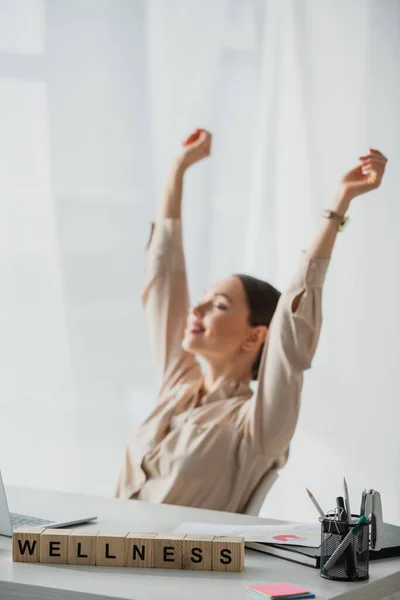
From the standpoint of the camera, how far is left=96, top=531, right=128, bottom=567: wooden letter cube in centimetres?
120

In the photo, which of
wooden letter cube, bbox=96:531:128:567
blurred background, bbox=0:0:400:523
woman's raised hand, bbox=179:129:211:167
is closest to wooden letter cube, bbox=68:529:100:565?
wooden letter cube, bbox=96:531:128:567

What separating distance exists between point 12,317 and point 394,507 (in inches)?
67.1

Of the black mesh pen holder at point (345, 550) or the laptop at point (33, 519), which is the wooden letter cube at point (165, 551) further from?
the laptop at point (33, 519)

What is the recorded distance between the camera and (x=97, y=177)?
3430 millimetres

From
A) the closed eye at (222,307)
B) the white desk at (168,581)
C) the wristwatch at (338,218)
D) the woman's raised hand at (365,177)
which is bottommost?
the white desk at (168,581)

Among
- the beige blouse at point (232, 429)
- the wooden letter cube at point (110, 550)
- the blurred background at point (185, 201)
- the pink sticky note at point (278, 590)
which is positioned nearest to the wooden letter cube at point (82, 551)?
the wooden letter cube at point (110, 550)

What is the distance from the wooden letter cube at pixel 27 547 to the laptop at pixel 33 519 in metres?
0.17

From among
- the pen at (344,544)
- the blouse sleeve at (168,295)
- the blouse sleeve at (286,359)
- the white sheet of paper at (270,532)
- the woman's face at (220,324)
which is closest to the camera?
the pen at (344,544)

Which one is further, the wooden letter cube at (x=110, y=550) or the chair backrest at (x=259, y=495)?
the chair backrest at (x=259, y=495)

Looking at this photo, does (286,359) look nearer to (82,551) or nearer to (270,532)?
(270,532)

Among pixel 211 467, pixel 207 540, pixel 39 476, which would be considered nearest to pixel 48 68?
pixel 39 476

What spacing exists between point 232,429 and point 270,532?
1000mm

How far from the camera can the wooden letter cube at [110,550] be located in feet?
3.92

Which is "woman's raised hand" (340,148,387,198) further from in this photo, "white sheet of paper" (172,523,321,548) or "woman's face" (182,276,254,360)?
"white sheet of paper" (172,523,321,548)
